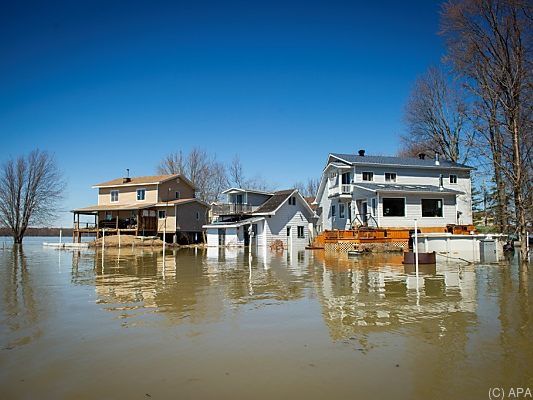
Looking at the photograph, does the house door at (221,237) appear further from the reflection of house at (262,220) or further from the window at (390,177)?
the window at (390,177)

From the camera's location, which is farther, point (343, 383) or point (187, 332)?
point (187, 332)

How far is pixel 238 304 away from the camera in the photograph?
425 inches

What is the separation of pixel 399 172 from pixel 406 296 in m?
26.1

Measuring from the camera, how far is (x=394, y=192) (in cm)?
3247

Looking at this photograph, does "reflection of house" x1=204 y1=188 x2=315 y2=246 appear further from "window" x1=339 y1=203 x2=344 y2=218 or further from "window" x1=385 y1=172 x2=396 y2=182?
"window" x1=385 y1=172 x2=396 y2=182

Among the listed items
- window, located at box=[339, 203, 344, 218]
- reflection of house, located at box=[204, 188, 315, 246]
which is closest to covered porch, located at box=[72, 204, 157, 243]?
reflection of house, located at box=[204, 188, 315, 246]

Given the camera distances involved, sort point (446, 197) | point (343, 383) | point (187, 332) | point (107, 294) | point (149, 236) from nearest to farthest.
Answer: point (343, 383)
point (187, 332)
point (107, 294)
point (446, 197)
point (149, 236)

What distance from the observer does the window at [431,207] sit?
34375 mm

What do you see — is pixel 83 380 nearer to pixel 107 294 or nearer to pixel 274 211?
pixel 107 294

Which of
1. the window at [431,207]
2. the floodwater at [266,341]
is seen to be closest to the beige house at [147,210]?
the window at [431,207]

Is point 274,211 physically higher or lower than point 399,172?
lower

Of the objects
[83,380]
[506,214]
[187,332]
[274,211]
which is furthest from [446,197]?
[83,380]

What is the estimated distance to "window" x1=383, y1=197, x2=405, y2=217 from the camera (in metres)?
33.2

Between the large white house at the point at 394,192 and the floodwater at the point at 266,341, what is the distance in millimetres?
19706
